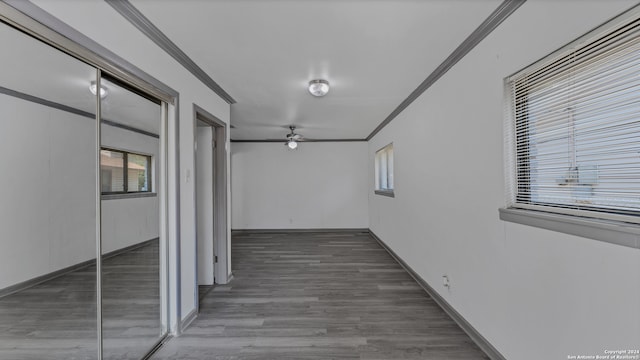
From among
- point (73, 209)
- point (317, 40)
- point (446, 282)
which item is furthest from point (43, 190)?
point (446, 282)

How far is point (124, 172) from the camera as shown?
5.95 ft

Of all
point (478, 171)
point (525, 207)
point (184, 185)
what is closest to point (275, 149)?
point (184, 185)

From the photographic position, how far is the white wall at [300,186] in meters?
6.83

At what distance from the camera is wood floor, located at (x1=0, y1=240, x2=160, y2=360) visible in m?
1.25

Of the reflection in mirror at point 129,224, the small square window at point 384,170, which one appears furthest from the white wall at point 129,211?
the small square window at point 384,170

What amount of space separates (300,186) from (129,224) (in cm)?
509

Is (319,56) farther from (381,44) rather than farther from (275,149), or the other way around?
(275,149)

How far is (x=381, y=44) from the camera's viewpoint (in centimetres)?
217

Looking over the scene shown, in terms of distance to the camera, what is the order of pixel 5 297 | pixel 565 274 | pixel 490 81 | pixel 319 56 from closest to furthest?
pixel 5 297, pixel 565 274, pixel 490 81, pixel 319 56

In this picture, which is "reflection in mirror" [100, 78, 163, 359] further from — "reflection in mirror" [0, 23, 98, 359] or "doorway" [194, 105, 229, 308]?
"doorway" [194, 105, 229, 308]

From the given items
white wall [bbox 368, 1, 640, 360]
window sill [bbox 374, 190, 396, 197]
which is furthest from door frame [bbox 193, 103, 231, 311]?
window sill [bbox 374, 190, 396, 197]

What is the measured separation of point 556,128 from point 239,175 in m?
6.50

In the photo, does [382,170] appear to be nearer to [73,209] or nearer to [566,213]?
[566,213]

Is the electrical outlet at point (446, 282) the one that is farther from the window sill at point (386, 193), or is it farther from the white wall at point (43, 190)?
the white wall at point (43, 190)
